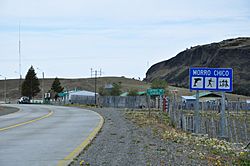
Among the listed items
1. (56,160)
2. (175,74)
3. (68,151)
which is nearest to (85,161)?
(56,160)

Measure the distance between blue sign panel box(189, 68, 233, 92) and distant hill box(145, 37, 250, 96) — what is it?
9654cm

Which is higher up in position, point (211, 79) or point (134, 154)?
point (211, 79)

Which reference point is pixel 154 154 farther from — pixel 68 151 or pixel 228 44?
pixel 228 44

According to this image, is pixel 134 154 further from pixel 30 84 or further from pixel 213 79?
pixel 30 84

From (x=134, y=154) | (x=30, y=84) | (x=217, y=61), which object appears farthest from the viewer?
(x=217, y=61)

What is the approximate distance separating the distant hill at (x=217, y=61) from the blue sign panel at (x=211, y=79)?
96.5m

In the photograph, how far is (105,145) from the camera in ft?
44.9

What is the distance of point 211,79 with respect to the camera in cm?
2134

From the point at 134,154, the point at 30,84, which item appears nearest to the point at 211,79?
the point at 134,154

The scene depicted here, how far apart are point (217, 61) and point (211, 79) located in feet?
391

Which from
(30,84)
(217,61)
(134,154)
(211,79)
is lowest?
(134,154)

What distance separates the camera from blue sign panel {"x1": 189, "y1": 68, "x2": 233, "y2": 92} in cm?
2117

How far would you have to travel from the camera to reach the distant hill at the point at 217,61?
119 meters

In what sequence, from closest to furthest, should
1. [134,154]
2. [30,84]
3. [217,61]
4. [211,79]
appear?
[134,154] < [211,79] < [30,84] < [217,61]
